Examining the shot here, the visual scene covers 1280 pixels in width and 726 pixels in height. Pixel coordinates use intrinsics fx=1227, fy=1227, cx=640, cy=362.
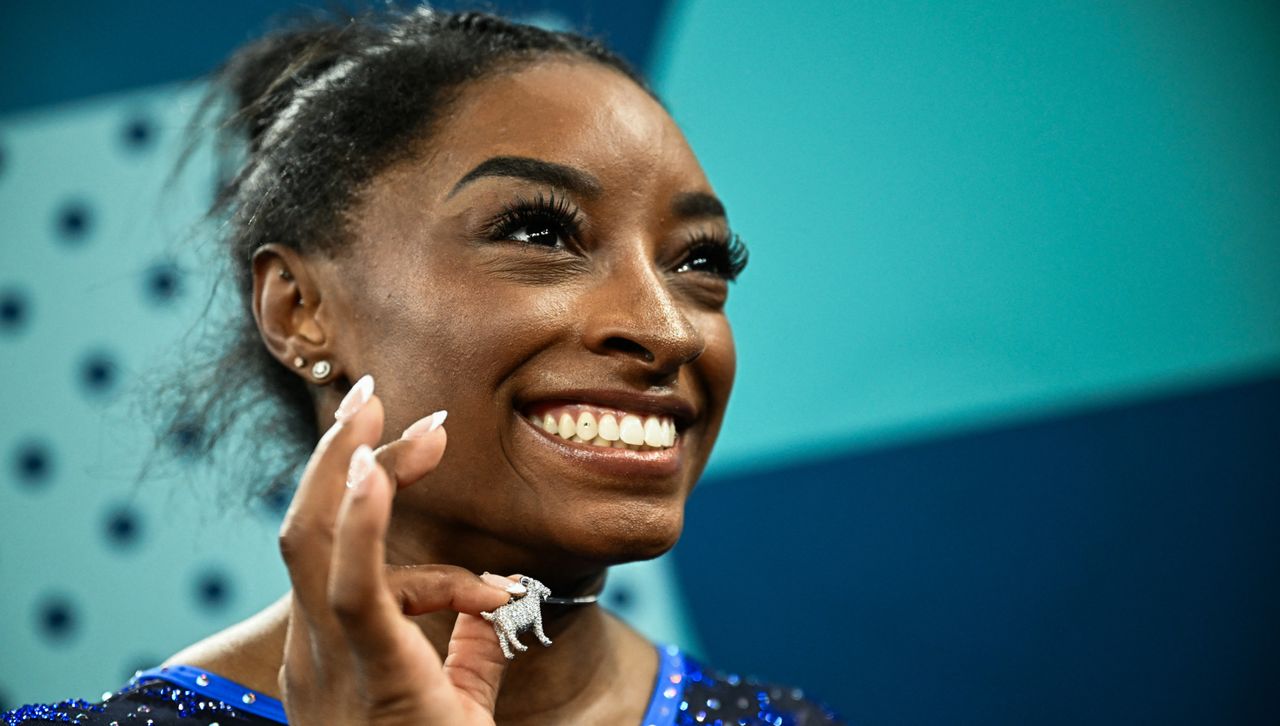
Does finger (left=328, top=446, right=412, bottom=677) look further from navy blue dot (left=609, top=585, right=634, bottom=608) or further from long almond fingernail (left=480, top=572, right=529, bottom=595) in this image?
navy blue dot (left=609, top=585, right=634, bottom=608)

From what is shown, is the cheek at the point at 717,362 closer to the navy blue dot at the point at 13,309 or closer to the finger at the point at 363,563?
the finger at the point at 363,563

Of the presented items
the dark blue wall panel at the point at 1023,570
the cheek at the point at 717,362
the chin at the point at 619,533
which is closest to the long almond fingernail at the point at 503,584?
the chin at the point at 619,533

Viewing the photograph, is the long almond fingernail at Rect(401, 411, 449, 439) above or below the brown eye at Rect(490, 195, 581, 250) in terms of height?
below

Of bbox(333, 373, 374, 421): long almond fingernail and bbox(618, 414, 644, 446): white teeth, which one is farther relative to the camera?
bbox(618, 414, 644, 446): white teeth

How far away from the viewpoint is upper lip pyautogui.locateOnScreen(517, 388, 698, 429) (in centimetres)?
96

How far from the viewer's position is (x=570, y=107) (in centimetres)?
106

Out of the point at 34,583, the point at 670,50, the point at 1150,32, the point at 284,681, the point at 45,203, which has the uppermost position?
the point at 1150,32

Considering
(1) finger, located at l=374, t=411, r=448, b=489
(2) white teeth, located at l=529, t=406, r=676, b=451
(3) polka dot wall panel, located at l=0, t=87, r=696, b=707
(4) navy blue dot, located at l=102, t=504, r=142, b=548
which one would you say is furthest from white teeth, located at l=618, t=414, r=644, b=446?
(4) navy blue dot, located at l=102, t=504, r=142, b=548

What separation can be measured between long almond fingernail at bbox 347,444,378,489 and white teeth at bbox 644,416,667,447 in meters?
0.34

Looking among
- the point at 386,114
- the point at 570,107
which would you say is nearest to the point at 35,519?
the point at 386,114

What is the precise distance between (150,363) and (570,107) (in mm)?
948

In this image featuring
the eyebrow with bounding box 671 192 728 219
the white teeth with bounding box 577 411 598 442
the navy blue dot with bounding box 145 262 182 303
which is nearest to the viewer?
the white teeth with bounding box 577 411 598 442

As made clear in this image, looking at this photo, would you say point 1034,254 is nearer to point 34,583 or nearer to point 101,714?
point 101,714

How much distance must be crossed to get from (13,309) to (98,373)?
155 mm
